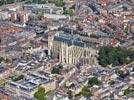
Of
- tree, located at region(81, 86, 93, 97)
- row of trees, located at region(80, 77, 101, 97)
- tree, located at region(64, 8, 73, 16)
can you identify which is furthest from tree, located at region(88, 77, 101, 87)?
tree, located at region(64, 8, 73, 16)

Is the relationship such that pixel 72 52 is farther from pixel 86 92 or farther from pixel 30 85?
pixel 86 92

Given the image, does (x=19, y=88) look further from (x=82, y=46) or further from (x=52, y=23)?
(x=52, y=23)

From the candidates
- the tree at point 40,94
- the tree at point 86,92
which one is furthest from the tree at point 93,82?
the tree at point 40,94

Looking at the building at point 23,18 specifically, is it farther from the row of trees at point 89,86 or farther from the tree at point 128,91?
the tree at point 128,91

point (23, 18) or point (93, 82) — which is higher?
point (23, 18)

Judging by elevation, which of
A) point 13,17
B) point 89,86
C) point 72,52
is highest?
point 72,52

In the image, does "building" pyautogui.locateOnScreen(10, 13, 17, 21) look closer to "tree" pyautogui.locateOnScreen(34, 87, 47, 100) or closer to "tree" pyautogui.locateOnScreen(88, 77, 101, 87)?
"tree" pyautogui.locateOnScreen(88, 77, 101, 87)

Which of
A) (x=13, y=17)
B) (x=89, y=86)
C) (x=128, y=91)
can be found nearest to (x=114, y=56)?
(x=89, y=86)
